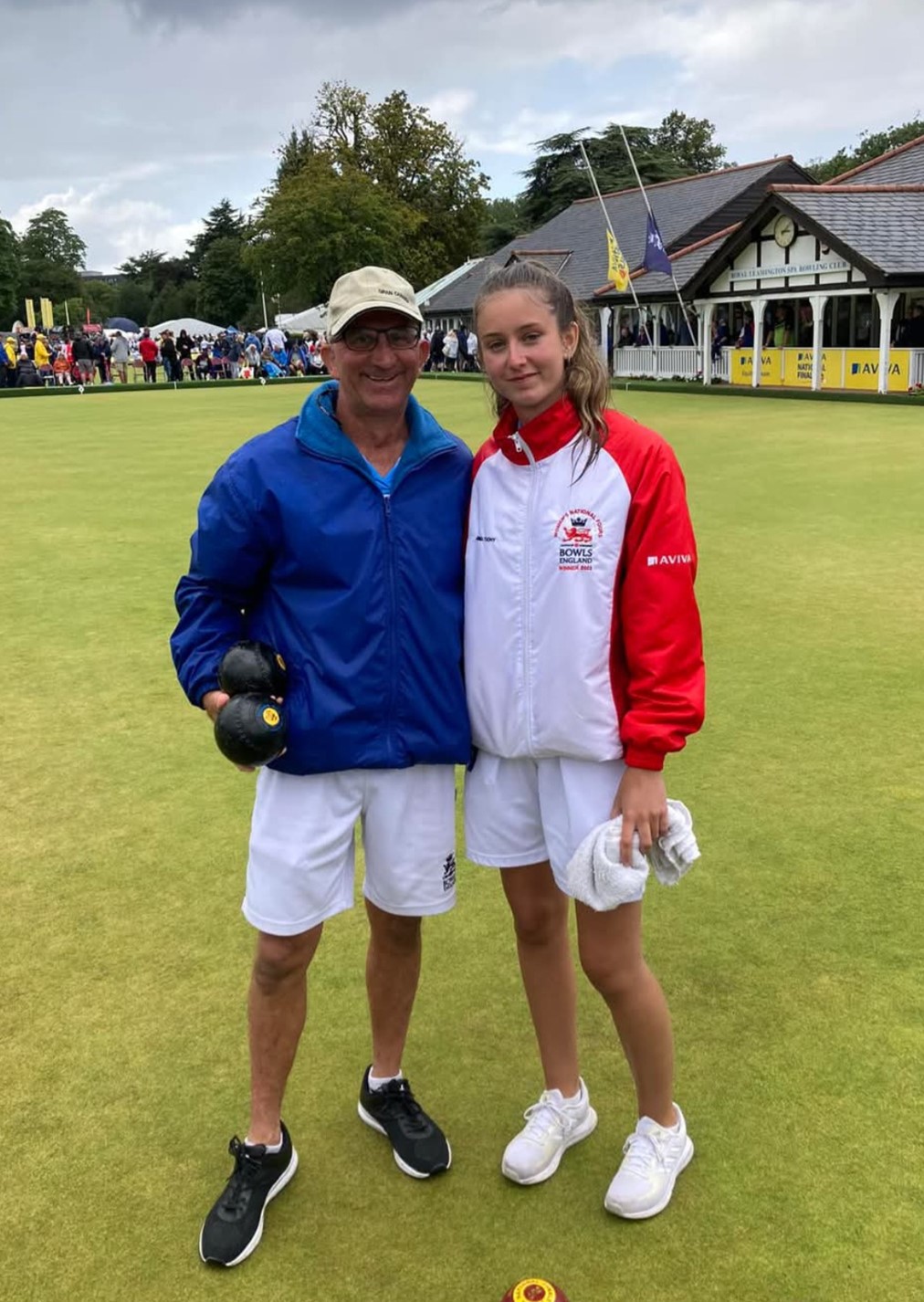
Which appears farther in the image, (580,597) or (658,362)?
(658,362)

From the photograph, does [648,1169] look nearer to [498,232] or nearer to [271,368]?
[271,368]

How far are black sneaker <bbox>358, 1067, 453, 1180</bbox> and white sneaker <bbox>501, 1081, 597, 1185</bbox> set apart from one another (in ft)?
0.55

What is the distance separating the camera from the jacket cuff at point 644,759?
2383 mm

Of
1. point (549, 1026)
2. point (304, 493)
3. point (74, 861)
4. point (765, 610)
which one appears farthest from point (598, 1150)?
point (765, 610)

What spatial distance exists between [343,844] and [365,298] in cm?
123

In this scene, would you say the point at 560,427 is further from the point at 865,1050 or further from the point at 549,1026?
the point at 865,1050

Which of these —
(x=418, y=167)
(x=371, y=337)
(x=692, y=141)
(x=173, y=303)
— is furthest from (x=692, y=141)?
(x=371, y=337)

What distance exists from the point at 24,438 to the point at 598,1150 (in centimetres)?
2031

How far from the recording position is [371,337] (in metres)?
2.54

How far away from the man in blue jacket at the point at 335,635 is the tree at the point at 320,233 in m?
49.9

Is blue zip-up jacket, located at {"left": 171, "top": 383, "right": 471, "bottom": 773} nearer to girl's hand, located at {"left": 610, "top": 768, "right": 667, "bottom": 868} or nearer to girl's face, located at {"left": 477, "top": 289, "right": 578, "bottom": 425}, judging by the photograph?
girl's face, located at {"left": 477, "top": 289, "right": 578, "bottom": 425}

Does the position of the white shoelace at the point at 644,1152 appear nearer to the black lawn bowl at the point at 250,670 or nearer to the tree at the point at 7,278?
the black lawn bowl at the point at 250,670

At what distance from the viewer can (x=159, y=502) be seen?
12539 mm

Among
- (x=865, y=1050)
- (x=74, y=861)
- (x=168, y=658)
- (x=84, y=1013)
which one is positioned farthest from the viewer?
(x=168, y=658)
